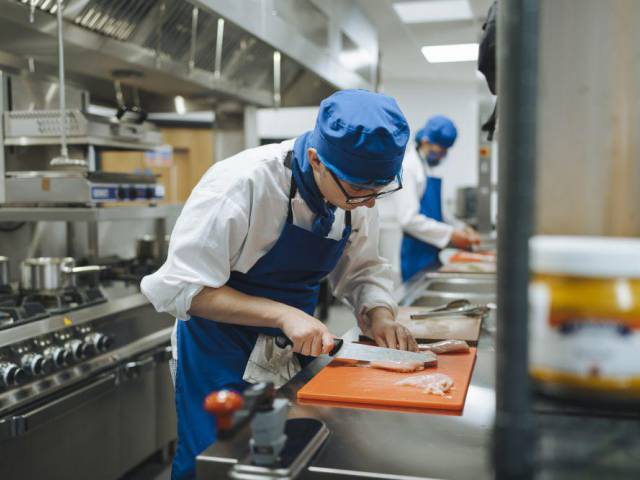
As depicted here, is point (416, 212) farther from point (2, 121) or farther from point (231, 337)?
point (231, 337)

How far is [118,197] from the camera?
296 cm

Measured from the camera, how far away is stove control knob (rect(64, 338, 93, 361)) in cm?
240

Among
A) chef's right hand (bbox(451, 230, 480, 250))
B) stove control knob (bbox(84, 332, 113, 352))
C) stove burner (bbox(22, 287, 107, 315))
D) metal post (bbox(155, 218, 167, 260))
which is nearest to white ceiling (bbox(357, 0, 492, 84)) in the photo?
chef's right hand (bbox(451, 230, 480, 250))

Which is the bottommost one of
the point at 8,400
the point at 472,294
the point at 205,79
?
the point at 8,400

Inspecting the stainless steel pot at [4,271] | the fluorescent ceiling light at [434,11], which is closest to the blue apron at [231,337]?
the stainless steel pot at [4,271]

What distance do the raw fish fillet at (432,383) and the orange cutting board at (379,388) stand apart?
1 centimetres

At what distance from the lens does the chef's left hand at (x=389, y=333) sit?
1621 mm

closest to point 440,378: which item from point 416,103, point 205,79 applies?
point 205,79

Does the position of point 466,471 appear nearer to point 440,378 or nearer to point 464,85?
point 440,378

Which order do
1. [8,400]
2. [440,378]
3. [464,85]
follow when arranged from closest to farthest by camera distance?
[440,378], [8,400], [464,85]

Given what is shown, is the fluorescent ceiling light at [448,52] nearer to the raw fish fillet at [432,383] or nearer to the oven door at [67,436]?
the oven door at [67,436]

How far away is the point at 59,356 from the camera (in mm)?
2330

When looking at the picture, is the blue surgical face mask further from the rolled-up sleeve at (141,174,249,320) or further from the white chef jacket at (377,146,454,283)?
the rolled-up sleeve at (141,174,249,320)

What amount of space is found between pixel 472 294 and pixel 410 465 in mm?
1959
